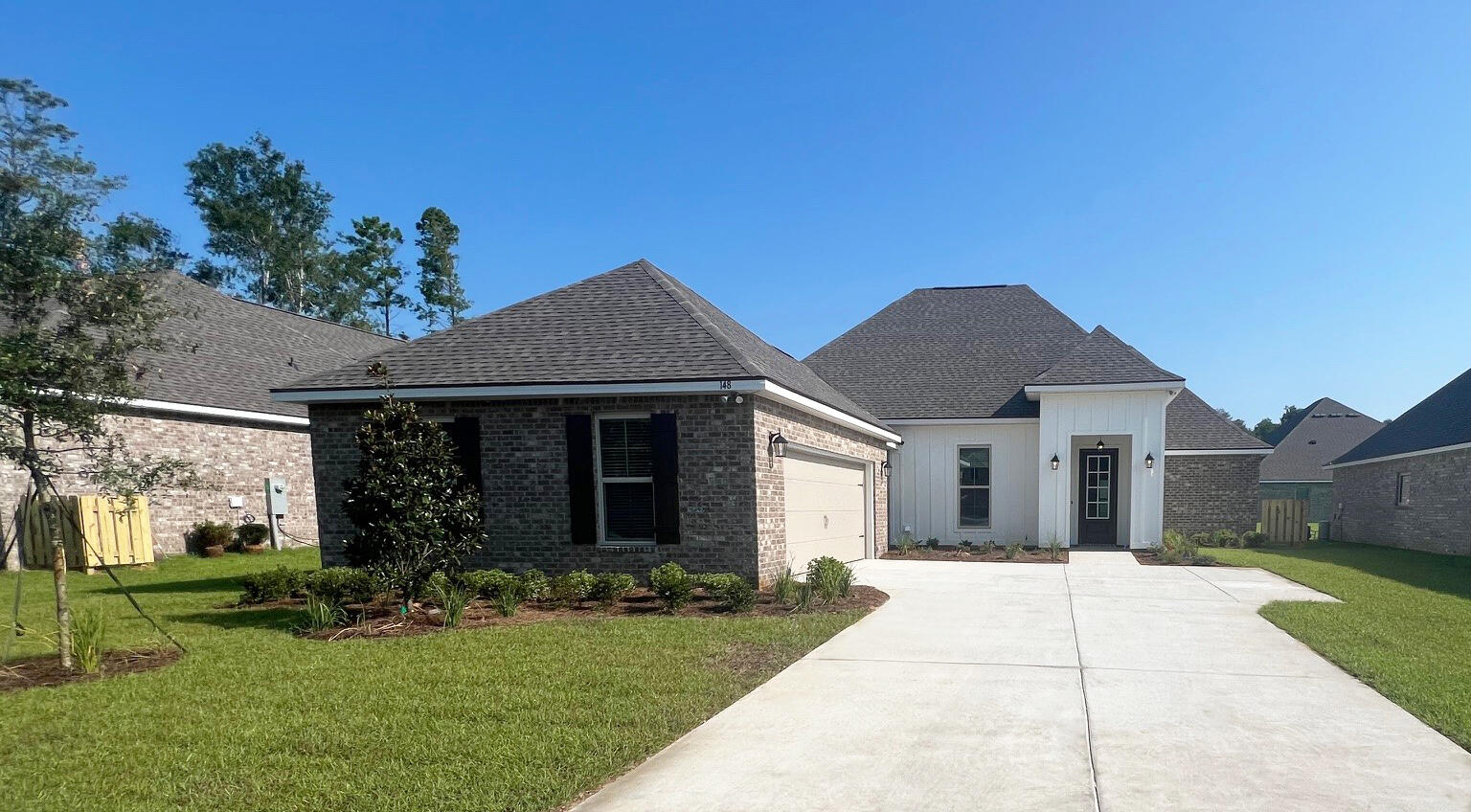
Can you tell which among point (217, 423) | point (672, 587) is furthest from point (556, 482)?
point (217, 423)

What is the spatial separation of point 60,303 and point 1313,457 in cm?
4094

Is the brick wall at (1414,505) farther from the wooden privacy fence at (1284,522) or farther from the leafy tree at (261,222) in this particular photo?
the leafy tree at (261,222)

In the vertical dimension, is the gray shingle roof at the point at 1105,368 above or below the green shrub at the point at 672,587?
above

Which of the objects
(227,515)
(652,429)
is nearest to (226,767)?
(652,429)

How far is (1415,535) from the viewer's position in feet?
57.8

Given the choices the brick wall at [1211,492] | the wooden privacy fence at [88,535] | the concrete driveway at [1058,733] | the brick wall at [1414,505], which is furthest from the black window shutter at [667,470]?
the brick wall at [1414,505]

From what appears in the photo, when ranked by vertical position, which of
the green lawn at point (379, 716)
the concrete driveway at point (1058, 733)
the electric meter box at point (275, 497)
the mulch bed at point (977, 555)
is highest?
the electric meter box at point (275, 497)

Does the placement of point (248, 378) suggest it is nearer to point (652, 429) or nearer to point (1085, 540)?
point (652, 429)

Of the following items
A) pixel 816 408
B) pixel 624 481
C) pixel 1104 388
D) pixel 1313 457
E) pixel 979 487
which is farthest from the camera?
pixel 1313 457

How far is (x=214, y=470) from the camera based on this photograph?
14.5 metres

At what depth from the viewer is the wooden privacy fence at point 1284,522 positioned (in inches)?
720

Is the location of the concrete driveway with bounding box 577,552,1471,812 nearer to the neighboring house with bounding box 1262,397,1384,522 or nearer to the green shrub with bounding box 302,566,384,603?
the green shrub with bounding box 302,566,384,603

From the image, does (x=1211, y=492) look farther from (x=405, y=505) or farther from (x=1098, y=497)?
(x=405, y=505)

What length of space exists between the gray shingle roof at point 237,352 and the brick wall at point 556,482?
4847mm
